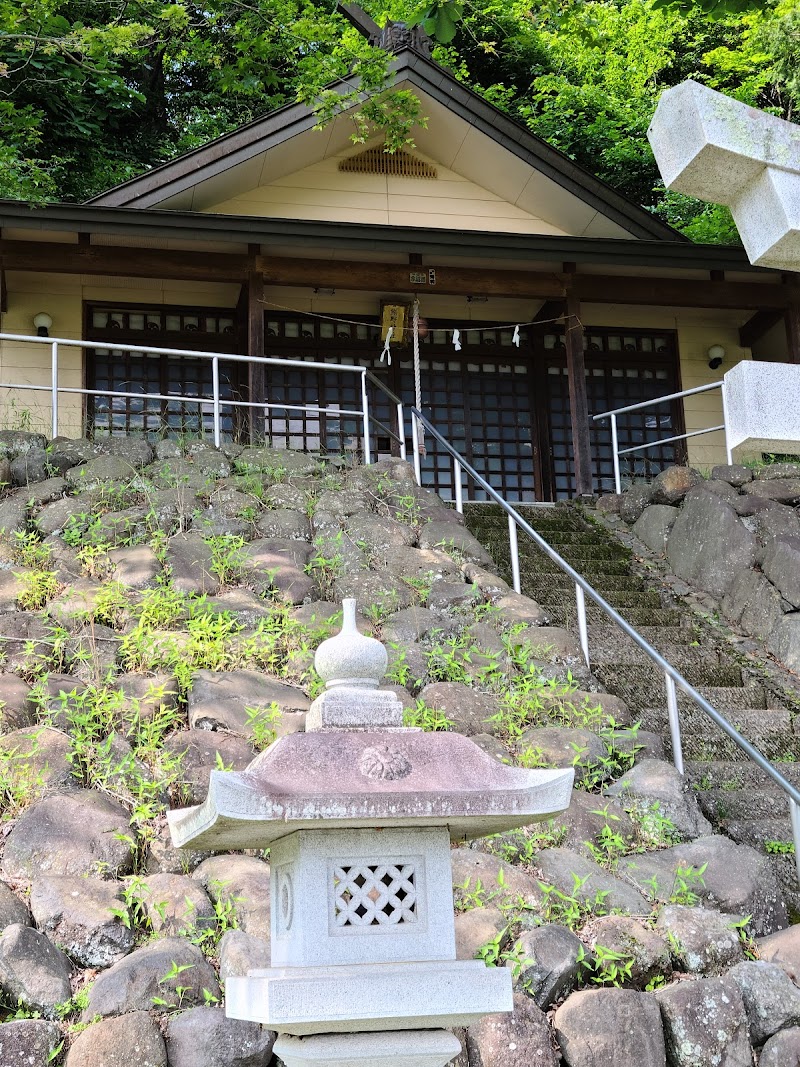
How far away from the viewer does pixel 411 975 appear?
3.08 metres

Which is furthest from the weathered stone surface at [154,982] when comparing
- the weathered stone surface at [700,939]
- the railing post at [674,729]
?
the railing post at [674,729]

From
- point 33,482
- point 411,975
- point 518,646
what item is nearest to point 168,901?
point 411,975

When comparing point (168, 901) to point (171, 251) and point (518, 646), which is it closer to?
point (518, 646)

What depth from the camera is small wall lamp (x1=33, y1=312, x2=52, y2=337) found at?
39.2 feet

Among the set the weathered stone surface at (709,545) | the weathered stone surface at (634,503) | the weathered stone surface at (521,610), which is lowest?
the weathered stone surface at (521,610)

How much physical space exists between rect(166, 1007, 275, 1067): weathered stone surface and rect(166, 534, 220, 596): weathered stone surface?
11.5 feet

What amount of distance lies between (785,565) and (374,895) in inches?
251

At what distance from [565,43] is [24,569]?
16.9m

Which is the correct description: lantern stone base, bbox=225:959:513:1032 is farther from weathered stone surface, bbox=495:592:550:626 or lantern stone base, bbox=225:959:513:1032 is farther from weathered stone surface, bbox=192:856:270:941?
weathered stone surface, bbox=495:592:550:626

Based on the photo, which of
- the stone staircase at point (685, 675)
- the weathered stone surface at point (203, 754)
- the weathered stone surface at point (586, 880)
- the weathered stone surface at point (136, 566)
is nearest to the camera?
the weathered stone surface at point (586, 880)

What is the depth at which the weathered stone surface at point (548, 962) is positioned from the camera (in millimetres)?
4328

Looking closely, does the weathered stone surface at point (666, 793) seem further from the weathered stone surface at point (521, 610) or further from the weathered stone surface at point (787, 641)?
the weathered stone surface at point (787, 641)

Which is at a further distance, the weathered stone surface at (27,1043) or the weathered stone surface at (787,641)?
the weathered stone surface at (787,641)

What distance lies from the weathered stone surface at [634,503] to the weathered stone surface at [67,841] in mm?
6847
